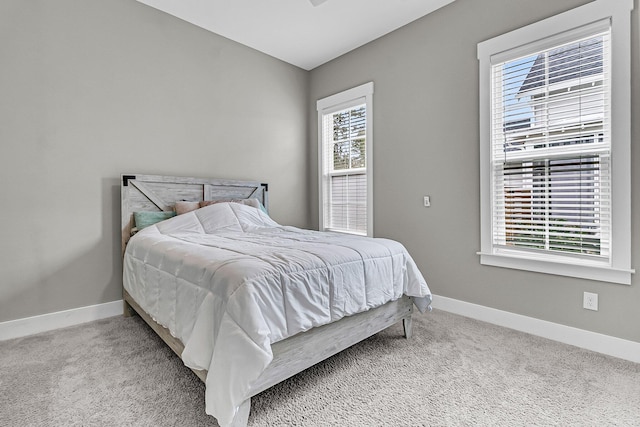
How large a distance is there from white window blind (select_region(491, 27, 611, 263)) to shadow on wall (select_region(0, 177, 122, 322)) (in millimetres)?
3362

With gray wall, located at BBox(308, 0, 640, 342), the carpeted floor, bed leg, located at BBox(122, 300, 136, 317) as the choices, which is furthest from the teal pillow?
gray wall, located at BBox(308, 0, 640, 342)

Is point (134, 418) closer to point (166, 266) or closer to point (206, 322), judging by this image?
point (206, 322)

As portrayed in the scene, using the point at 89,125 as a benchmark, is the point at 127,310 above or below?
below

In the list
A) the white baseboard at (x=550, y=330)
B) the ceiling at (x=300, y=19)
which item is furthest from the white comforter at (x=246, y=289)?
the ceiling at (x=300, y=19)

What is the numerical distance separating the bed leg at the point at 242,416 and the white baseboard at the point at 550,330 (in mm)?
2191

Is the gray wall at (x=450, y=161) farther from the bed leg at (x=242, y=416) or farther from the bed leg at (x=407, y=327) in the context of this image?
the bed leg at (x=242, y=416)

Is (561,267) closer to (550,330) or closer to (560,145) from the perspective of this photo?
(550,330)

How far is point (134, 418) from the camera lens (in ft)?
4.79

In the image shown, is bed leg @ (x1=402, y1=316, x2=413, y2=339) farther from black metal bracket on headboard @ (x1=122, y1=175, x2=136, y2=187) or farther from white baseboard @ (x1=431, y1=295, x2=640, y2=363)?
black metal bracket on headboard @ (x1=122, y1=175, x2=136, y2=187)

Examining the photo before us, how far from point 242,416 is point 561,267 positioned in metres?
2.35

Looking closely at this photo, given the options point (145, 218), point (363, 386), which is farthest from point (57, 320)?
point (363, 386)

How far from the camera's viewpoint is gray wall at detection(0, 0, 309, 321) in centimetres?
238

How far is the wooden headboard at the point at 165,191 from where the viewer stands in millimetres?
2807

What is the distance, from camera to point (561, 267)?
90.1 inches
